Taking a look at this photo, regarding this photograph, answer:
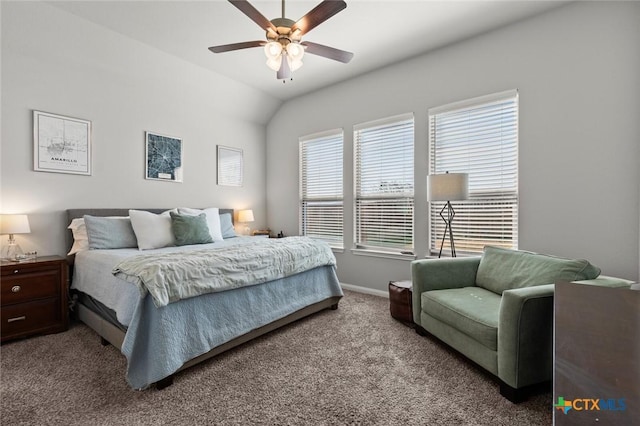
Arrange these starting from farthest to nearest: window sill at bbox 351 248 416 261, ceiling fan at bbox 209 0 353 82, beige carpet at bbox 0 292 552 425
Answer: window sill at bbox 351 248 416 261 → ceiling fan at bbox 209 0 353 82 → beige carpet at bbox 0 292 552 425

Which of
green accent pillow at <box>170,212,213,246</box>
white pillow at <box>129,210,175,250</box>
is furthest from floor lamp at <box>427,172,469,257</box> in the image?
white pillow at <box>129,210,175,250</box>

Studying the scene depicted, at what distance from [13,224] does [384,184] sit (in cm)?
378

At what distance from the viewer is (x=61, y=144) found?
10.2 ft

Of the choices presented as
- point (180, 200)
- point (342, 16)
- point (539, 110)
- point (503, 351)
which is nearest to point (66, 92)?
point (180, 200)

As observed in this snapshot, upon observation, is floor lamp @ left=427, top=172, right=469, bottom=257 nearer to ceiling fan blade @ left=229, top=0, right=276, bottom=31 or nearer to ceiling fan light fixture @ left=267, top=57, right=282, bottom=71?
ceiling fan light fixture @ left=267, top=57, right=282, bottom=71

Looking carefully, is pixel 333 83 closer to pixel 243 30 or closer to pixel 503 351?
pixel 243 30

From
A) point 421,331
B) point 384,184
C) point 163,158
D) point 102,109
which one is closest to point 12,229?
point 102,109

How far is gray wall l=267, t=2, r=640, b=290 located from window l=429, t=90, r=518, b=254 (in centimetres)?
10

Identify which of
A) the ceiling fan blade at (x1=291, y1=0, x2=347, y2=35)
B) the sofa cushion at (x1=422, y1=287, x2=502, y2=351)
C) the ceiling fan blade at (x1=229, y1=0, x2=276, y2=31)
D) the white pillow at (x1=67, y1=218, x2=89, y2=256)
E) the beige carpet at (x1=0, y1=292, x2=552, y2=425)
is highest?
the ceiling fan blade at (x1=291, y1=0, x2=347, y2=35)

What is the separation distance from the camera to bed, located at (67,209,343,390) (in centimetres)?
183

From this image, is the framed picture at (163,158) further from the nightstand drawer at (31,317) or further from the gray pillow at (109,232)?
the nightstand drawer at (31,317)

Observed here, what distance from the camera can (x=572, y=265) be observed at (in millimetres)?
1930

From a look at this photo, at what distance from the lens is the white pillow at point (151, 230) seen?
3.13 m

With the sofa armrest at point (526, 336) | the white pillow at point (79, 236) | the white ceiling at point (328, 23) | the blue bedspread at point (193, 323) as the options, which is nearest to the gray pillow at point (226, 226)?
the white pillow at point (79, 236)
